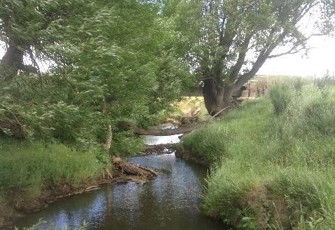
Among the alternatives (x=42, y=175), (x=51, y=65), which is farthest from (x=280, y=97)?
(x=51, y=65)

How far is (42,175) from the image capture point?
1189cm

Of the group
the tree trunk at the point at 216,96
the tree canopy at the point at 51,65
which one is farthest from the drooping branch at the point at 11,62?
the tree trunk at the point at 216,96

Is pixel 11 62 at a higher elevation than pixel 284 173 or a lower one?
higher

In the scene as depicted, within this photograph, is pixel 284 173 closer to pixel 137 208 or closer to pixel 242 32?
pixel 137 208

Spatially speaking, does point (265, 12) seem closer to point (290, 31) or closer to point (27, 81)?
point (290, 31)

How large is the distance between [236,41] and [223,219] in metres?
14.7

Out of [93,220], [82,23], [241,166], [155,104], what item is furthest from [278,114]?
[82,23]

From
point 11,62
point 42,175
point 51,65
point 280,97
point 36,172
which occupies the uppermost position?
point 11,62

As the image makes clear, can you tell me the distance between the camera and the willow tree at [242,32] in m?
21.9

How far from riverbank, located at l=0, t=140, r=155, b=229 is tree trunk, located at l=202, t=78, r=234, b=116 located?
36.9 feet

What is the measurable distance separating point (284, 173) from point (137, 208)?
4.45m

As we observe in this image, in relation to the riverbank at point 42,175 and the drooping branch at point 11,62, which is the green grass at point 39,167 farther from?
the drooping branch at point 11,62

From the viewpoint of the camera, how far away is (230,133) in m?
17.5

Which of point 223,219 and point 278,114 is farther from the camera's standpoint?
point 278,114
